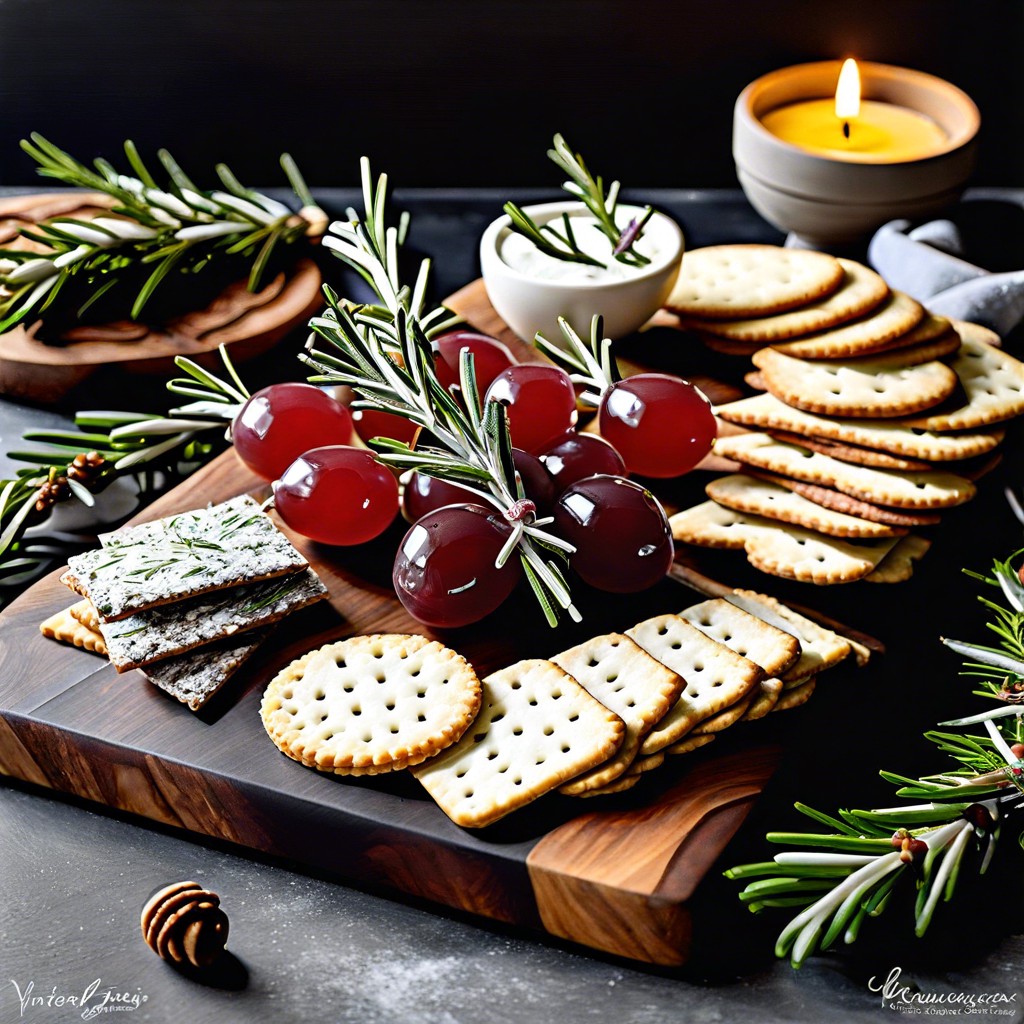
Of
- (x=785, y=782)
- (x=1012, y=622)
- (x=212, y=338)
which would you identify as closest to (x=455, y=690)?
(x=785, y=782)

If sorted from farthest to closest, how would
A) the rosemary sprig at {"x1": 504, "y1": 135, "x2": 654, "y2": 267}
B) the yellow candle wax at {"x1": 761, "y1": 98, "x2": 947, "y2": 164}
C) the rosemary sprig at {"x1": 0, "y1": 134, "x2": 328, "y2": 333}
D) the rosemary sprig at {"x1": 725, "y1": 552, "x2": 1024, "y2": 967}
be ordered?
1. the yellow candle wax at {"x1": 761, "y1": 98, "x2": 947, "y2": 164}
2. the rosemary sprig at {"x1": 0, "y1": 134, "x2": 328, "y2": 333}
3. the rosemary sprig at {"x1": 504, "y1": 135, "x2": 654, "y2": 267}
4. the rosemary sprig at {"x1": 725, "y1": 552, "x2": 1024, "y2": 967}

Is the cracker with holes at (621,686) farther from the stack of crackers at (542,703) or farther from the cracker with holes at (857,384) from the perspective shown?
the cracker with holes at (857,384)

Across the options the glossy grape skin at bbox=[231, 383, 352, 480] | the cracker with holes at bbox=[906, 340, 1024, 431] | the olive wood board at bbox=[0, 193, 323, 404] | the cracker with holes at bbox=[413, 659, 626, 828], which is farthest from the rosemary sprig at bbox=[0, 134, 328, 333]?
the cracker with holes at bbox=[906, 340, 1024, 431]

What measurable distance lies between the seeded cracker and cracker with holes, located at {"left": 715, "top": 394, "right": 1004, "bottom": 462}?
41cm

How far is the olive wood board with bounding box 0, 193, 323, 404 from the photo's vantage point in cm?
116

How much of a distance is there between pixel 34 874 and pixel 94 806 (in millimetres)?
68

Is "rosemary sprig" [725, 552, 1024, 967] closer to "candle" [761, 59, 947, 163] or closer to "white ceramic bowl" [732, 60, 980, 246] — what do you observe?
"white ceramic bowl" [732, 60, 980, 246]

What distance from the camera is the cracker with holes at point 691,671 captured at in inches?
30.3

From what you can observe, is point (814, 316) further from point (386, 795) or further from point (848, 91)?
point (386, 795)

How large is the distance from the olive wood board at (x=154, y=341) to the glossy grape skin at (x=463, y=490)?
0.36 metres

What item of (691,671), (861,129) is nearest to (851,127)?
(861,129)

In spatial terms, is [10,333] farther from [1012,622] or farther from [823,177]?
[1012,622]

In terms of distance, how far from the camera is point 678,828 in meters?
0.73

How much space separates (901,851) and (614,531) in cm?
29
